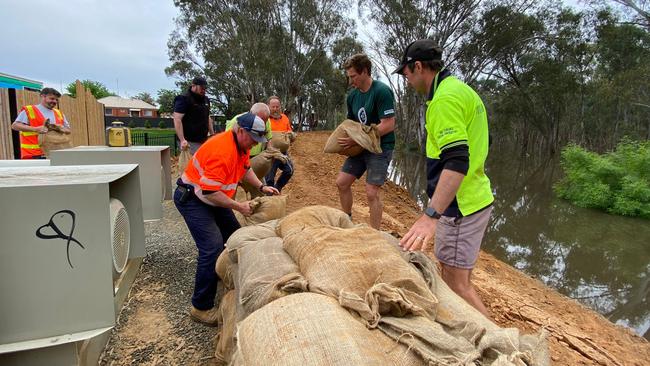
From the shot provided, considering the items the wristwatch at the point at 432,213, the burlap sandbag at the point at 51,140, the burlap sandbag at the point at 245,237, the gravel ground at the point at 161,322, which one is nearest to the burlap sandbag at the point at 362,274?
the wristwatch at the point at 432,213

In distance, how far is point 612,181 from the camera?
13711 millimetres

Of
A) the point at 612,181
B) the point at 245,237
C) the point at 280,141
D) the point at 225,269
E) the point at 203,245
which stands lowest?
the point at 612,181

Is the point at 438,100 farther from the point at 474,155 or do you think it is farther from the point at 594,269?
the point at 594,269

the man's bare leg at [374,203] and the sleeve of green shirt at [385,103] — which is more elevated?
the sleeve of green shirt at [385,103]

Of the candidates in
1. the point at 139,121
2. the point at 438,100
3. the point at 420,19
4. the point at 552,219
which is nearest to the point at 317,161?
the point at 552,219

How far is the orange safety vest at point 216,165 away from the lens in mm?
2920

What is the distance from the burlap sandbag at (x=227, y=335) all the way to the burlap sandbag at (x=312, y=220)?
57cm

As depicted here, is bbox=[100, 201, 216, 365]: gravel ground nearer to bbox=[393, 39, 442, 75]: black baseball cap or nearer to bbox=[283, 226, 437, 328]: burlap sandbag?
bbox=[283, 226, 437, 328]: burlap sandbag

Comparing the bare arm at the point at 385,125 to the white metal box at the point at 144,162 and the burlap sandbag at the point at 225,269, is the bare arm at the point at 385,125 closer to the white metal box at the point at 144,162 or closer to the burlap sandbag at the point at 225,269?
the burlap sandbag at the point at 225,269

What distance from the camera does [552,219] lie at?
1168 cm

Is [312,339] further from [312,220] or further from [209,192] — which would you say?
[209,192]

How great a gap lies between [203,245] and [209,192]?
→ 41 centimetres

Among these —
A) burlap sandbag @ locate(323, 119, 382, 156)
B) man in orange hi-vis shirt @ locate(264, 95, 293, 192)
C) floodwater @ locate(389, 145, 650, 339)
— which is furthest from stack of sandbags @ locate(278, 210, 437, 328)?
floodwater @ locate(389, 145, 650, 339)

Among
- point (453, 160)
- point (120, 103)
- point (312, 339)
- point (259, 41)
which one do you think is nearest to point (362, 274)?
point (312, 339)
